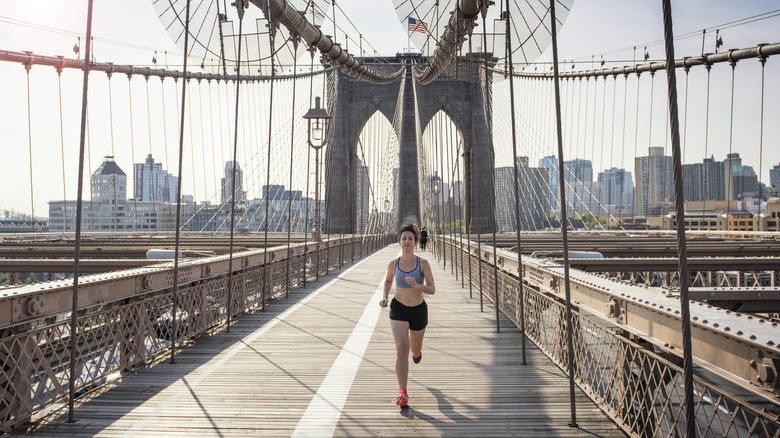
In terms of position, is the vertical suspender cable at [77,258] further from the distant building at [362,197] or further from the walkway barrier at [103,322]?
the distant building at [362,197]

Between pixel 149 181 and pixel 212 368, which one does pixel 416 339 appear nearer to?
pixel 212 368

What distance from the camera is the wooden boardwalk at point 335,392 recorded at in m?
3.96

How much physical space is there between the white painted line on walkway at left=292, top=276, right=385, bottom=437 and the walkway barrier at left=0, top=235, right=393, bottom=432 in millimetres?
1659

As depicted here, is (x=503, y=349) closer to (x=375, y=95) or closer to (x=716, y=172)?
(x=375, y=95)

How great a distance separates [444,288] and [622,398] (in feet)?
29.6

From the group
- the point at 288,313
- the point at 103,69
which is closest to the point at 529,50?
the point at 288,313

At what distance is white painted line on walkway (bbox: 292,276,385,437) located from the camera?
13.0 ft

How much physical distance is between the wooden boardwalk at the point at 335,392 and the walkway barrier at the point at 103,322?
206 mm

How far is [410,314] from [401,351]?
0.36 m

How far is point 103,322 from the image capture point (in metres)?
5.07

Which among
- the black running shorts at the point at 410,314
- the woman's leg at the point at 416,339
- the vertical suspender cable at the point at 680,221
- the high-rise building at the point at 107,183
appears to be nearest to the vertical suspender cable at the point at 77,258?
the black running shorts at the point at 410,314

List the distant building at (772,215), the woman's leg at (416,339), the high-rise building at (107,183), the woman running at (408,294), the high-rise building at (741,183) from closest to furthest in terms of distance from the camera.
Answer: the woman running at (408,294) < the woman's leg at (416,339) < the high-rise building at (107,183) < the distant building at (772,215) < the high-rise building at (741,183)

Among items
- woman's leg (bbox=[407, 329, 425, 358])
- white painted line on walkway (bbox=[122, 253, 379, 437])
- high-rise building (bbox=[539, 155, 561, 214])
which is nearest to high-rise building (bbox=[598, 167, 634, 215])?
high-rise building (bbox=[539, 155, 561, 214])

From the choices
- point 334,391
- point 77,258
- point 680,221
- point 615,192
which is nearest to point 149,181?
point 615,192
